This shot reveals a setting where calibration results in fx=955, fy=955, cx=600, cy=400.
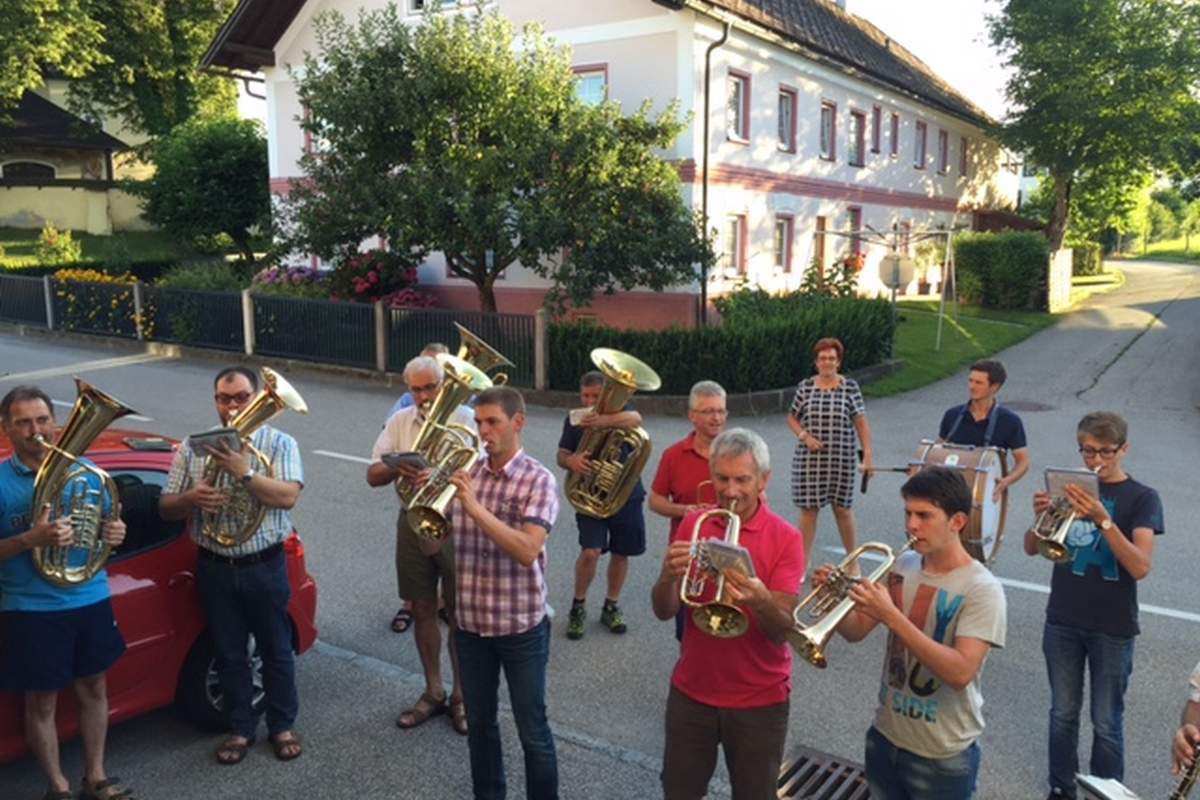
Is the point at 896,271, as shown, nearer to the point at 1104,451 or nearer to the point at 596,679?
the point at 596,679

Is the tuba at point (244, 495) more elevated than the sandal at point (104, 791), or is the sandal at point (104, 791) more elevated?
the tuba at point (244, 495)

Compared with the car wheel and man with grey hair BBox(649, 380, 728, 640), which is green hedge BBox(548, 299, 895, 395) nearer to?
man with grey hair BBox(649, 380, 728, 640)

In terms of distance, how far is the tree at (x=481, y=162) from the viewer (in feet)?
53.1

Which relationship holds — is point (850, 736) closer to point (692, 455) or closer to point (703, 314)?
point (692, 455)

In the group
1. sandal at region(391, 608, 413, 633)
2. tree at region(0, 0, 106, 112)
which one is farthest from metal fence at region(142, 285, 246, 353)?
tree at region(0, 0, 106, 112)

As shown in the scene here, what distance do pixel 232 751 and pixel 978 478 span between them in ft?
15.1

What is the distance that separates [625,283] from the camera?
17.4 m

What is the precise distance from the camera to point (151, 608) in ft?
15.9

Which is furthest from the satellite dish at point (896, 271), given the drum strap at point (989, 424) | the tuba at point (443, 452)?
the tuba at point (443, 452)

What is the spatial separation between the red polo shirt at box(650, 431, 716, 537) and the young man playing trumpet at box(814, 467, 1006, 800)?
2108 mm

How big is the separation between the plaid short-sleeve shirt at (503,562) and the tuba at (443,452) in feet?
0.47

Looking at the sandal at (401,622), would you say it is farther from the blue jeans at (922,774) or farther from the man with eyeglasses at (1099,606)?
the man with eyeglasses at (1099,606)

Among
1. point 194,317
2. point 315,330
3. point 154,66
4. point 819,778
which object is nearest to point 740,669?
point 819,778

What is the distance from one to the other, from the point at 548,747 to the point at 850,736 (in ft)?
6.51
